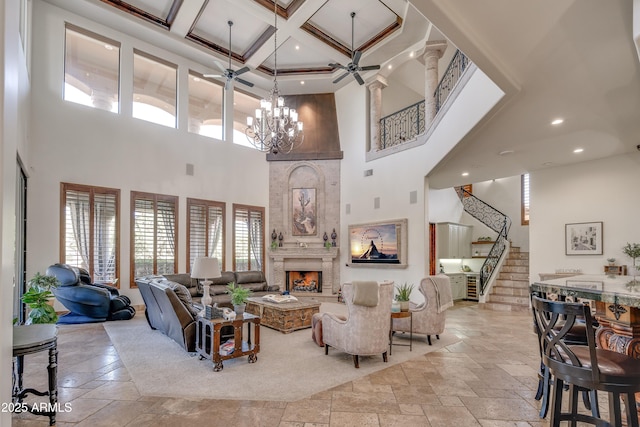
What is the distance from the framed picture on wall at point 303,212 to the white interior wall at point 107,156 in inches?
60.9

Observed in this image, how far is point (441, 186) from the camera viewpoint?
9.66m

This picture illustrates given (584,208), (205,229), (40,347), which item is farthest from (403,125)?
(40,347)

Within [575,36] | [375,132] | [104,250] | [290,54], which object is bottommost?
[104,250]

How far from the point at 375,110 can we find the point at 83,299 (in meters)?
8.30

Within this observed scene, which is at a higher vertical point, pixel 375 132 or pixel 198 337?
pixel 375 132

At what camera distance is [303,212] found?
10.5 meters

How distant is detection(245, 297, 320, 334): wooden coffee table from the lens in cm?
595

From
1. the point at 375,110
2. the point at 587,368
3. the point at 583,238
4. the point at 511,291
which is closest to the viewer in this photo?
the point at 587,368

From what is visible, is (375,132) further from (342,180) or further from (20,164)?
(20,164)

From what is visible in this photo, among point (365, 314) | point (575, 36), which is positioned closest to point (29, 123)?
point (365, 314)

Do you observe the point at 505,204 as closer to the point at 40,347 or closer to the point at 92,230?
the point at 92,230

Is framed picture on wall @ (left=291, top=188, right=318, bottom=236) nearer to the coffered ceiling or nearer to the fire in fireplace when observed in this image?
the fire in fireplace

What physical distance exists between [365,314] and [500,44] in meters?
3.25

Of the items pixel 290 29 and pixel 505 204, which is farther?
pixel 505 204
